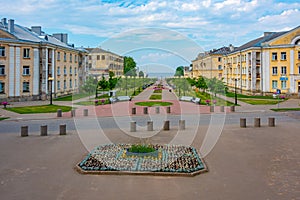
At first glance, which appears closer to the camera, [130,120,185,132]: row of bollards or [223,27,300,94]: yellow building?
[130,120,185,132]: row of bollards

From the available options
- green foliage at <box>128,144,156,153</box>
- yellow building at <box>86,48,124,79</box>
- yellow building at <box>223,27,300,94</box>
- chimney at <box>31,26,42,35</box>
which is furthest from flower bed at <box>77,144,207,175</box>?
chimney at <box>31,26,42,35</box>

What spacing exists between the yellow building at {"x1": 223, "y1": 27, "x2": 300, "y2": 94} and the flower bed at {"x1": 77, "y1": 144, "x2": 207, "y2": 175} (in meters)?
37.9

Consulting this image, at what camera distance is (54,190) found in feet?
30.9

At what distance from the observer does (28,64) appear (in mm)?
41344

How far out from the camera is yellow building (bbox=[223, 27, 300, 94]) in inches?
1845

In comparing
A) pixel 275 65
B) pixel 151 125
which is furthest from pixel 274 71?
pixel 151 125

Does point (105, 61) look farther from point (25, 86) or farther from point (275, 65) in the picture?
point (275, 65)

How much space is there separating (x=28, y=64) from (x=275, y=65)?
40.7 meters

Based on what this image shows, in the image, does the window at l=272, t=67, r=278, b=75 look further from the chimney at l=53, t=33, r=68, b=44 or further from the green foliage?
the green foliage

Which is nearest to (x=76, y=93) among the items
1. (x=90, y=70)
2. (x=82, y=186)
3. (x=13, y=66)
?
(x=90, y=70)

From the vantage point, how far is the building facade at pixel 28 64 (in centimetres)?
3897

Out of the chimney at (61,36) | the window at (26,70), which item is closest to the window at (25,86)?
the window at (26,70)

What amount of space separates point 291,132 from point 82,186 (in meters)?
15.2

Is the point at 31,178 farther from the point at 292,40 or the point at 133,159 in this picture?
the point at 292,40
